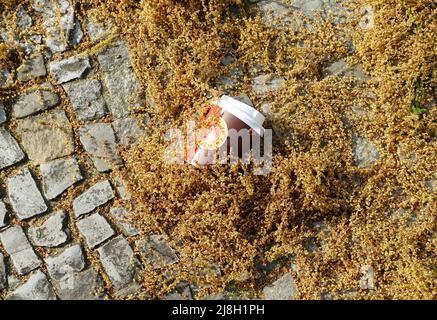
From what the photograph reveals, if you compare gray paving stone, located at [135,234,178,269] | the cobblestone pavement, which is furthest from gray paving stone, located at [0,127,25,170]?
gray paving stone, located at [135,234,178,269]

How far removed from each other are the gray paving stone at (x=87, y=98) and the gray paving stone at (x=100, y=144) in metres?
0.11

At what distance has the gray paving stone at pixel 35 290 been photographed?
448 cm

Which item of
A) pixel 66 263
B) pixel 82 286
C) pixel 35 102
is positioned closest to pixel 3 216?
pixel 66 263

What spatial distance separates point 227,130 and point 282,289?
122 cm

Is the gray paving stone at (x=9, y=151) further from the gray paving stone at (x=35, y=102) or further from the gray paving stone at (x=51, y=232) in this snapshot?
the gray paving stone at (x=51, y=232)

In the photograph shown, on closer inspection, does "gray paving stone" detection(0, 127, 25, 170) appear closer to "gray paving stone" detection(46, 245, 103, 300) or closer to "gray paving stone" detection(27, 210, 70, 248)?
"gray paving stone" detection(27, 210, 70, 248)

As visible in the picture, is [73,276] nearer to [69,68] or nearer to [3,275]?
[3,275]

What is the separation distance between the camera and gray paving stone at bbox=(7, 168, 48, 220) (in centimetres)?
477

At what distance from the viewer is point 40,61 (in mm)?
5258

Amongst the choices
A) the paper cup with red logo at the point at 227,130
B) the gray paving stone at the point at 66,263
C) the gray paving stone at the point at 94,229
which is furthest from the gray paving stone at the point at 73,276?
the paper cup with red logo at the point at 227,130

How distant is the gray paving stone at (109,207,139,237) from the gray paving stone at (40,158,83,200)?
41 centimetres

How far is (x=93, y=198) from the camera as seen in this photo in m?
4.78
